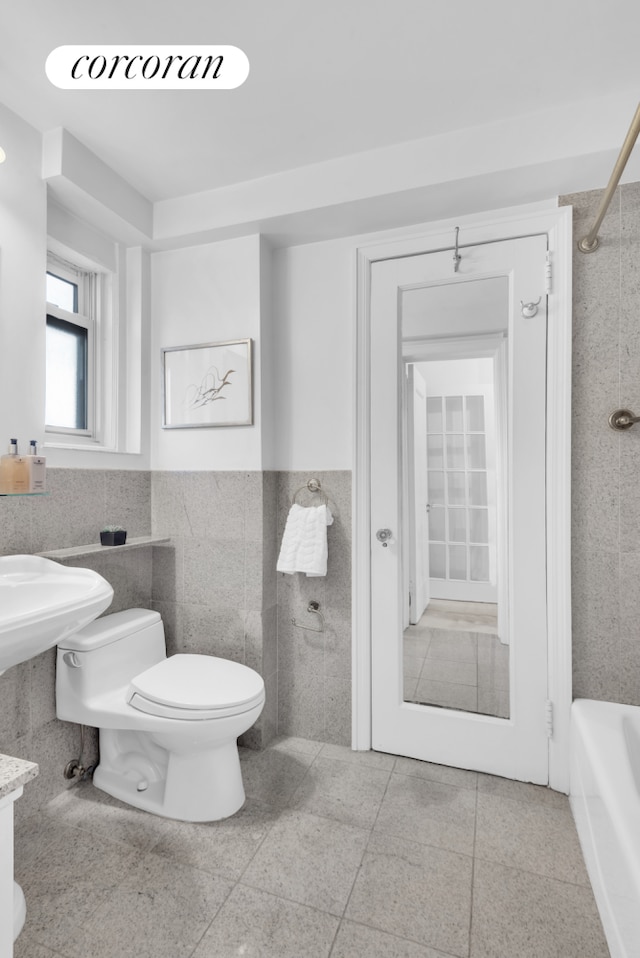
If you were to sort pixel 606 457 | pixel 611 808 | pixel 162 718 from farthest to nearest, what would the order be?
pixel 606 457
pixel 162 718
pixel 611 808

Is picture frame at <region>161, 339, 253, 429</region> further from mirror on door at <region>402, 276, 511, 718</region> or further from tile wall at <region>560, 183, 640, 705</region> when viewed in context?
tile wall at <region>560, 183, 640, 705</region>

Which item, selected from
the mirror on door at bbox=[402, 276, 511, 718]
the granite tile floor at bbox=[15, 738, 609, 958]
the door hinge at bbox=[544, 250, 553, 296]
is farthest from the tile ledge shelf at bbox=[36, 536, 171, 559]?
the door hinge at bbox=[544, 250, 553, 296]

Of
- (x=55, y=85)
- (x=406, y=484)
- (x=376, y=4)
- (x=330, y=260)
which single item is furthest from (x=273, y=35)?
(x=406, y=484)

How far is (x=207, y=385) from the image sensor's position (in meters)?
2.22

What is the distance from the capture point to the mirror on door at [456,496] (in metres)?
1.96

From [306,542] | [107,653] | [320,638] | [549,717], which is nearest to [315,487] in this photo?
[306,542]

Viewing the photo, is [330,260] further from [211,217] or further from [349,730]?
[349,730]

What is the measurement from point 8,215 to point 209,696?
1.75m

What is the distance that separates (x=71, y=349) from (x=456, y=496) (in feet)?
5.75

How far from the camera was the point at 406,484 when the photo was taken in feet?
6.87

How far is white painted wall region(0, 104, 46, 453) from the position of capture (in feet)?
5.40

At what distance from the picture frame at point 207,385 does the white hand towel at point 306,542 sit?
0.47m

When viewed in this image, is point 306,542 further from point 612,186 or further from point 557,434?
point 612,186

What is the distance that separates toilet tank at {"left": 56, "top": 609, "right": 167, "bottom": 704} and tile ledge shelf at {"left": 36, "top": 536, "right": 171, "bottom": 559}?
0.29 m
